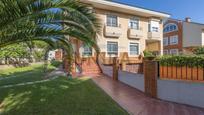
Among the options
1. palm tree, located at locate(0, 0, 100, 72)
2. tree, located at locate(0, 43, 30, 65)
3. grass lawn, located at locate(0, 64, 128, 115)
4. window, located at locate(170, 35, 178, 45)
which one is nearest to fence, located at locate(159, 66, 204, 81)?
grass lawn, located at locate(0, 64, 128, 115)

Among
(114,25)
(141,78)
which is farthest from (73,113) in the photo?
(114,25)

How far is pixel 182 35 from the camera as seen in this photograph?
112ft

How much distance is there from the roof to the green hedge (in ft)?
36.9

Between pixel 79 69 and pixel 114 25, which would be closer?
pixel 79 69

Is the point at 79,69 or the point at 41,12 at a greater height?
the point at 41,12

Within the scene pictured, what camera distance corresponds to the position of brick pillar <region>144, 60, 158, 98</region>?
7965 mm

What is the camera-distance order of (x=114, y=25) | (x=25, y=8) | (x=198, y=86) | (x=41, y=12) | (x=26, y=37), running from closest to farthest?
(x=25, y=8), (x=41, y=12), (x=26, y=37), (x=198, y=86), (x=114, y=25)

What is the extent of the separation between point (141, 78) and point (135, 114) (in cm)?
337

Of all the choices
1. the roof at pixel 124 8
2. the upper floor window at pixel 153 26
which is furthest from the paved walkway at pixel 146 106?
the upper floor window at pixel 153 26

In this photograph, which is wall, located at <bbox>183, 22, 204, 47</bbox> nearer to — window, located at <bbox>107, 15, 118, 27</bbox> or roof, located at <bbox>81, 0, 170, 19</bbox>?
roof, located at <bbox>81, 0, 170, 19</bbox>

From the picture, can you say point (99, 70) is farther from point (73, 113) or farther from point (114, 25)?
point (73, 113)

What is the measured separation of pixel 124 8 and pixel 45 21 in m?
15.7

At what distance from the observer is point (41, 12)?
5066 millimetres

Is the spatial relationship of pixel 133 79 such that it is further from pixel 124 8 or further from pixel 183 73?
pixel 124 8
